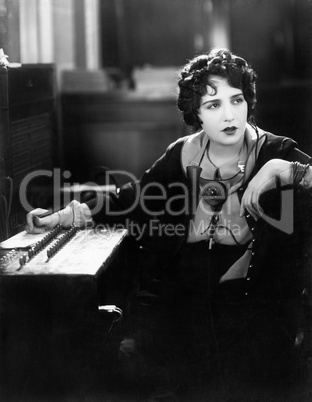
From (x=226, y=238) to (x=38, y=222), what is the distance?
1.94 ft

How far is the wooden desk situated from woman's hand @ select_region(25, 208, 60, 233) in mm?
181

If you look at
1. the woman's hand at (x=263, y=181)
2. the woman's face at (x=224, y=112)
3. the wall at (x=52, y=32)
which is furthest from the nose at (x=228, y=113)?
the wall at (x=52, y=32)

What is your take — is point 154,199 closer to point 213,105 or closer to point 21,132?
point 213,105

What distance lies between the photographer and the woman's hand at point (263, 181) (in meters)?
1.81

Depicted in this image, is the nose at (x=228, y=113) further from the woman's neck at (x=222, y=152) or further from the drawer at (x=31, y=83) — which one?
the drawer at (x=31, y=83)

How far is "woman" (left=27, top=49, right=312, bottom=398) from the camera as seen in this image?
1.80 meters

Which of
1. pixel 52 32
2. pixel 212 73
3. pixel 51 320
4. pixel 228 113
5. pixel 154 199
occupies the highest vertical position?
pixel 52 32

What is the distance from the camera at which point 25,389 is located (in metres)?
1.74

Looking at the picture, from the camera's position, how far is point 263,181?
1813 millimetres

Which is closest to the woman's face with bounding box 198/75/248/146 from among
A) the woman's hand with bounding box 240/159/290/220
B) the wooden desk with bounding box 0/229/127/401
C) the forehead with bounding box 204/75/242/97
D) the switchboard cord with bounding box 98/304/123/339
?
the forehead with bounding box 204/75/242/97

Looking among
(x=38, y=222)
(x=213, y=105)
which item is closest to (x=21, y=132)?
(x=38, y=222)

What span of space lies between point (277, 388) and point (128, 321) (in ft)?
1.59

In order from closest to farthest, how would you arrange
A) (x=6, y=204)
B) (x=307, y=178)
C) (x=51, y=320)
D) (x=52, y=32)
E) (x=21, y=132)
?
(x=51, y=320) → (x=307, y=178) → (x=6, y=204) → (x=21, y=132) → (x=52, y=32)

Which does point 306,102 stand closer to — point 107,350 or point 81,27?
point 107,350
